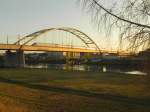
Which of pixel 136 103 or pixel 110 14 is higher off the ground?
pixel 110 14

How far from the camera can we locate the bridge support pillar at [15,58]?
9750cm

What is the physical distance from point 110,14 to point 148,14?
0.80 meters

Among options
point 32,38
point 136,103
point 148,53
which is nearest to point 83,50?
point 32,38

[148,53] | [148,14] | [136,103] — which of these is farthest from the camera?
[136,103]

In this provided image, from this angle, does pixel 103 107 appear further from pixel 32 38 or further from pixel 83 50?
pixel 83 50

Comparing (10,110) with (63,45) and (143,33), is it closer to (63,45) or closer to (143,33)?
(143,33)

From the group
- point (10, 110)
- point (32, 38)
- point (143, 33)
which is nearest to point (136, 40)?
point (143, 33)

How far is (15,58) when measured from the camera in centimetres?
9944

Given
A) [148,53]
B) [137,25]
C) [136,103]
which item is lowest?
[136,103]

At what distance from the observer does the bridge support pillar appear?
97.5 metres

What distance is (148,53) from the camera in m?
7.34

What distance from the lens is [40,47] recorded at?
Result: 103500 mm

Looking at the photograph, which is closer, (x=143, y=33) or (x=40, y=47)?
(x=143, y=33)

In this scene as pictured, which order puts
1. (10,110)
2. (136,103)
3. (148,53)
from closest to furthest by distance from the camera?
(148,53), (10,110), (136,103)
